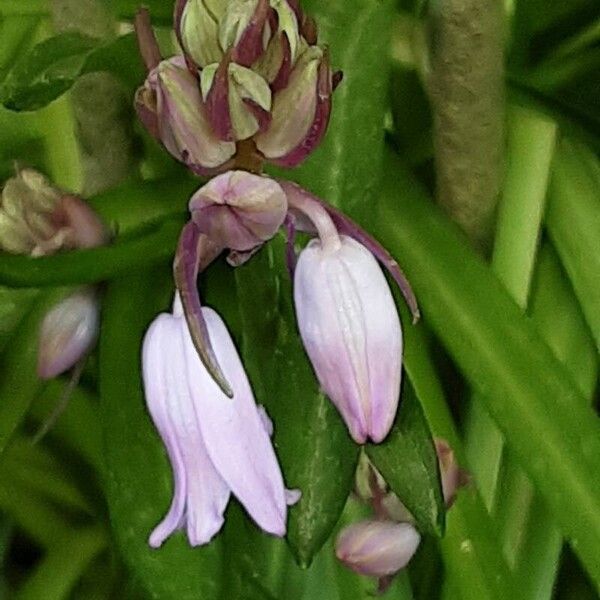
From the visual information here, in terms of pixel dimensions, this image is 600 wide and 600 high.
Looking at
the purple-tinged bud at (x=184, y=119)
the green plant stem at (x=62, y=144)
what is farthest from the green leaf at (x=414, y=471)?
the green plant stem at (x=62, y=144)

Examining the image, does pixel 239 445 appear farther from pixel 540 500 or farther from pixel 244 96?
pixel 540 500

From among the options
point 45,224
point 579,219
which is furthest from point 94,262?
point 579,219

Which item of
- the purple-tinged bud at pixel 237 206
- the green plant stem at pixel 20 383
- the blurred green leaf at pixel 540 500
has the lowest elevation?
the blurred green leaf at pixel 540 500

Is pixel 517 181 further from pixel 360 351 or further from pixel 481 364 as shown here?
pixel 360 351

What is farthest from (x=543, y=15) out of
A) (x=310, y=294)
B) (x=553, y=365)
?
(x=310, y=294)

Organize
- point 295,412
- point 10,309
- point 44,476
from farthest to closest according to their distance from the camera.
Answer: point 44,476
point 10,309
point 295,412

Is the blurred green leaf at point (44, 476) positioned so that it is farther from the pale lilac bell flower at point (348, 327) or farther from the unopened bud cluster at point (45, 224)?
the pale lilac bell flower at point (348, 327)

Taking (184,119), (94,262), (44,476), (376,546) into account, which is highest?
(184,119)
